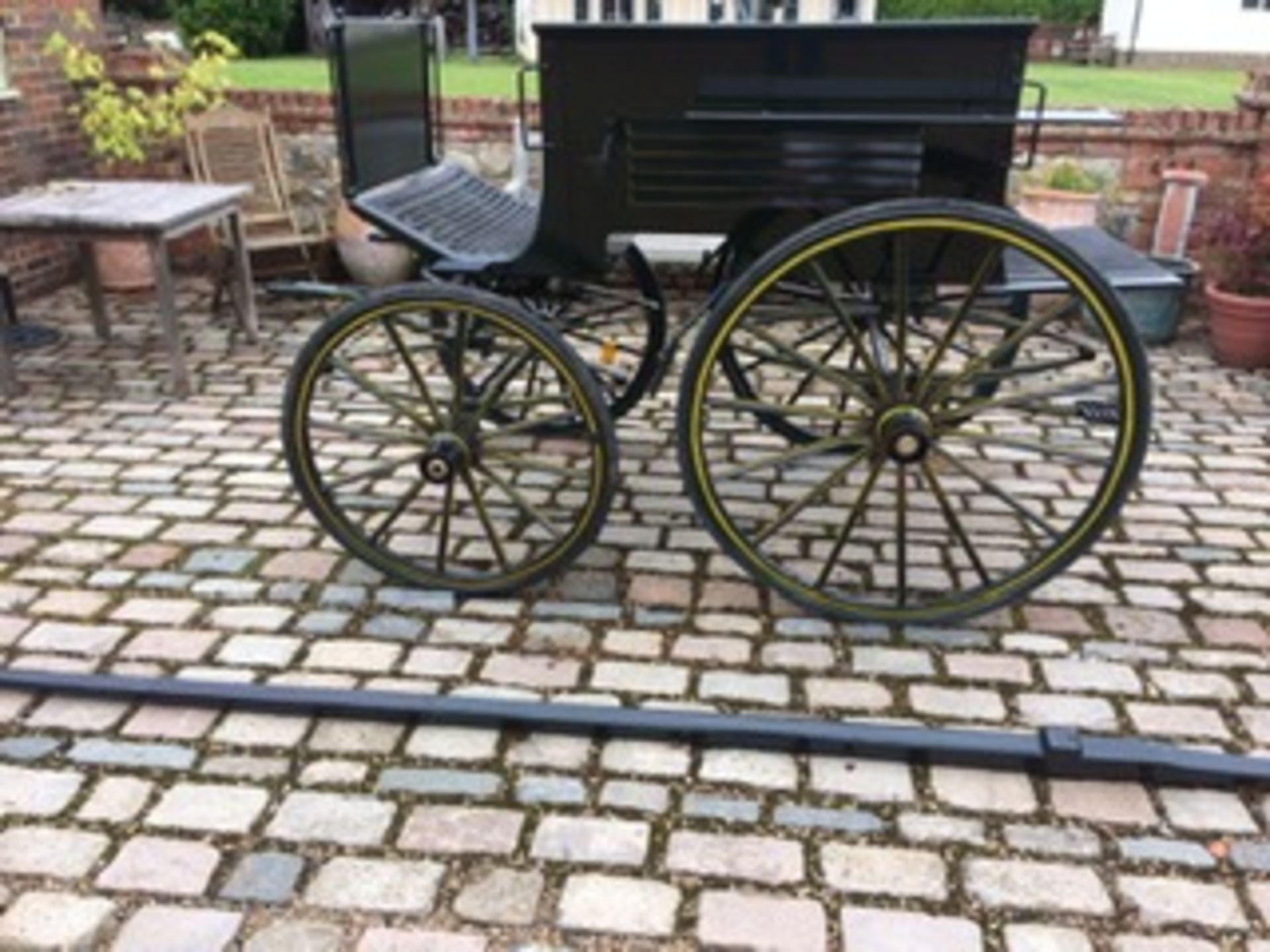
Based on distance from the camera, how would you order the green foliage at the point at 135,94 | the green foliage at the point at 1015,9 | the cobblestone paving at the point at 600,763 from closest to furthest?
the cobblestone paving at the point at 600,763 → the green foliage at the point at 135,94 → the green foliage at the point at 1015,9

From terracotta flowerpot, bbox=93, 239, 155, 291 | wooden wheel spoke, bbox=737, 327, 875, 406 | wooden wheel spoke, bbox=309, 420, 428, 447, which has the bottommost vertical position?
terracotta flowerpot, bbox=93, 239, 155, 291

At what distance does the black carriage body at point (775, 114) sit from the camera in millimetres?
→ 2434

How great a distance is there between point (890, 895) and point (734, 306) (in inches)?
46.2

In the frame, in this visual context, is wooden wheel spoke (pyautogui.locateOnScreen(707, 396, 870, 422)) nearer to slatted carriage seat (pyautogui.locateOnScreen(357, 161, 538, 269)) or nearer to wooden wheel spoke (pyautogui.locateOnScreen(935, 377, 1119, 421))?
wooden wheel spoke (pyautogui.locateOnScreen(935, 377, 1119, 421))

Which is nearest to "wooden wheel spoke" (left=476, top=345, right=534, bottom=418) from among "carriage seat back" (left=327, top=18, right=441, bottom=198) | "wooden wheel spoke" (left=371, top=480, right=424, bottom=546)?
"wooden wheel spoke" (left=371, top=480, right=424, bottom=546)

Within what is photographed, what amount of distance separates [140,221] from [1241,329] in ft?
14.1

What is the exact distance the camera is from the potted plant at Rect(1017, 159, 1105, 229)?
5266 mm

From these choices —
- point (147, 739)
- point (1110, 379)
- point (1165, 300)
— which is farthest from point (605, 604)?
point (1165, 300)

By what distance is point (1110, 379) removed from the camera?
2.58m

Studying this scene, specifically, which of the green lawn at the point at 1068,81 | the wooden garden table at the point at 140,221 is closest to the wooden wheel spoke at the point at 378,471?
the wooden garden table at the point at 140,221

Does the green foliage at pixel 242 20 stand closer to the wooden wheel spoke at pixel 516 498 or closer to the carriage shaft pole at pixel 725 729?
the wooden wheel spoke at pixel 516 498

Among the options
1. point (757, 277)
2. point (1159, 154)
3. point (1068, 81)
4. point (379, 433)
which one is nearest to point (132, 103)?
point (379, 433)

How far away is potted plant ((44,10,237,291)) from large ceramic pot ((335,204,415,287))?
0.89m

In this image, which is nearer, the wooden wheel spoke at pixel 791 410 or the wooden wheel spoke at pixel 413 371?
the wooden wheel spoke at pixel 791 410
